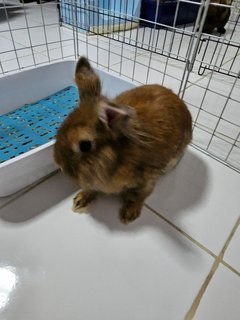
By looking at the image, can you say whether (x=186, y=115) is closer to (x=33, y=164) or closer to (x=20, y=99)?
(x=33, y=164)

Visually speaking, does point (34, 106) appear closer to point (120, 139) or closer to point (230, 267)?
point (120, 139)

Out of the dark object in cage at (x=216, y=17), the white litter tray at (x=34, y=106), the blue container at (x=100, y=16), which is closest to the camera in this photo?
the white litter tray at (x=34, y=106)

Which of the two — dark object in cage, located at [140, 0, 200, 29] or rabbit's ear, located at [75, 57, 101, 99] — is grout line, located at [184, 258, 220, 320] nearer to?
rabbit's ear, located at [75, 57, 101, 99]

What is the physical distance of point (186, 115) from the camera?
888 millimetres

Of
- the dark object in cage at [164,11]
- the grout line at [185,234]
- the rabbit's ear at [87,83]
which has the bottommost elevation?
the grout line at [185,234]

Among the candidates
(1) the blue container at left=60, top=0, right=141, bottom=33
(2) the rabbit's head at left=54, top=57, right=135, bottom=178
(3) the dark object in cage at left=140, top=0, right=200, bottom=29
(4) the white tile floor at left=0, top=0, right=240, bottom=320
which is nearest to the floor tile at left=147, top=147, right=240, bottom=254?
(4) the white tile floor at left=0, top=0, right=240, bottom=320

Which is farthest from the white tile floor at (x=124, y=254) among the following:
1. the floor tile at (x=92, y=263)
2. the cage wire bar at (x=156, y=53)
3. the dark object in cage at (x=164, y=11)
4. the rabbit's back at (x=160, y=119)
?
the dark object in cage at (x=164, y=11)

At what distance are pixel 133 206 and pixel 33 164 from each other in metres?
0.37

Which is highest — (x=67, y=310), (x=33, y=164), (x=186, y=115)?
(x=186, y=115)

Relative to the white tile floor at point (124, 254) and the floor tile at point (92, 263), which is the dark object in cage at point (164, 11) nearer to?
the white tile floor at point (124, 254)

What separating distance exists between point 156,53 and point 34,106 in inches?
27.0

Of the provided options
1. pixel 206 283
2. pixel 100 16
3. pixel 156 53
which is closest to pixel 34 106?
pixel 156 53

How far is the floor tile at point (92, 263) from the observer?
64 cm

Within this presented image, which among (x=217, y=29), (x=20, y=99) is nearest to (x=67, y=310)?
(x=20, y=99)
